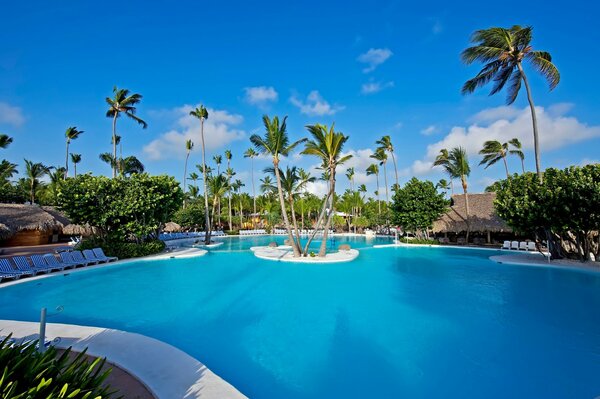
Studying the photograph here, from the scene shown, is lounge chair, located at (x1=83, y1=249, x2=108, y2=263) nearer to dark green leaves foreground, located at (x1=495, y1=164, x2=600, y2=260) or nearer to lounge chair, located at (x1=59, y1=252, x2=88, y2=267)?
lounge chair, located at (x1=59, y1=252, x2=88, y2=267)

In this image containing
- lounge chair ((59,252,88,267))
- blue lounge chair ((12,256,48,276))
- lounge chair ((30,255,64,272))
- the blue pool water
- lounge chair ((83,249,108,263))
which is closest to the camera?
the blue pool water

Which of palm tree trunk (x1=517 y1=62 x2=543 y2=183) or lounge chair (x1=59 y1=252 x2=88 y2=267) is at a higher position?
palm tree trunk (x1=517 y1=62 x2=543 y2=183)

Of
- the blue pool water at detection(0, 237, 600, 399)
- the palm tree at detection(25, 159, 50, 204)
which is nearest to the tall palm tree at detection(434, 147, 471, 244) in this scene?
the blue pool water at detection(0, 237, 600, 399)

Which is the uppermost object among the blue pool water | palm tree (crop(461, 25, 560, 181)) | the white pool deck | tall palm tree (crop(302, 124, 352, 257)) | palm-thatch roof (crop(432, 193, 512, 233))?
palm tree (crop(461, 25, 560, 181))

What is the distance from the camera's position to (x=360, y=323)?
7496 mm

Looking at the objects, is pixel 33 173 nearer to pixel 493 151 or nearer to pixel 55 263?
Result: pixel 55 263

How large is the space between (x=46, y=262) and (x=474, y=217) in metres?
30.9

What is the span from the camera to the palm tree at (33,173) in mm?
40000

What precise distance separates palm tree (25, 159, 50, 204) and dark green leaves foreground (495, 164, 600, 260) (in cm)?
5467

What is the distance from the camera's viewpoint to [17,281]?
10984 millimetres

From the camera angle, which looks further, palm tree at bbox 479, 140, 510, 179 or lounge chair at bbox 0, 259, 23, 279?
palm tree at bbox 479, 140, 510, 179

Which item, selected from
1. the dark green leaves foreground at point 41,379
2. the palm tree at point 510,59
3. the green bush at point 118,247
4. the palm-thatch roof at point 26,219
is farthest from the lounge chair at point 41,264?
the palm tree at point 510,59

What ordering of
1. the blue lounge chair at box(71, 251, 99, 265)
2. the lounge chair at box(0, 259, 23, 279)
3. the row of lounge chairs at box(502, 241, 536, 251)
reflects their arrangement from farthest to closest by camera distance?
the row of lounge chairs at box(502, 241, 536, 251), the blue lounge chair at box(71, 251, 99, 265), the lounge chair at box(0, 259, 23, 279)

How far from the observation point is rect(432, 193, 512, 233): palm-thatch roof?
24.6 metres
